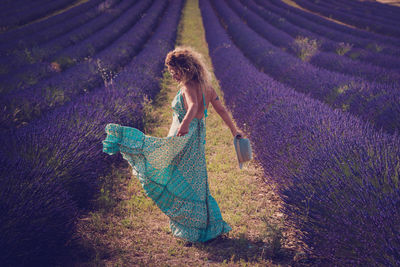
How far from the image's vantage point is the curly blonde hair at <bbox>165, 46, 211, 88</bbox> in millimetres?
1807

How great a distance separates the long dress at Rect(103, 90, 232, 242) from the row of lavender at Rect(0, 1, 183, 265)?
0.56 m

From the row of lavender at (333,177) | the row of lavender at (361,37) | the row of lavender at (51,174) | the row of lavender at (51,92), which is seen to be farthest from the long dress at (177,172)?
the row of lavender at (361,37)

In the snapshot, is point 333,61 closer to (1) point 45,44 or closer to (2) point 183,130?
(2) point 183,130

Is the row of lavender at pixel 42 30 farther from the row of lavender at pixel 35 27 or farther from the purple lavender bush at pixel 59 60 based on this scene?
the purple lavender bush at pixel 59 60

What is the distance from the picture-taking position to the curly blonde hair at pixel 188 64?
1.81m

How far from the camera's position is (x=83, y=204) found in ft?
8.05

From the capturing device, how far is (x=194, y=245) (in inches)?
80.7

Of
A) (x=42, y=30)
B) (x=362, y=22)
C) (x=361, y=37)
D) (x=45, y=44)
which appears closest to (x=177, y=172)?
(x=45, y=44)

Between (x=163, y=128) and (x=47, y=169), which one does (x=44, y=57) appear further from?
(x=47, y=169)

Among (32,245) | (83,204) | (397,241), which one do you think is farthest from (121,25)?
(397,241)

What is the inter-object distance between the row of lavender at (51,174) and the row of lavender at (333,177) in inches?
68.9

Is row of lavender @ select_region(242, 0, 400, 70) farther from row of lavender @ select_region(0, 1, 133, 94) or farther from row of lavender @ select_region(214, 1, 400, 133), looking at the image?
row of lavender @ select_region(0, 1, 133, 94)

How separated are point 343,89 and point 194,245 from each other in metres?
3.41

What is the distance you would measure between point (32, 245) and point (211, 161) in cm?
223
